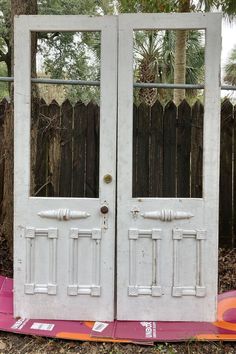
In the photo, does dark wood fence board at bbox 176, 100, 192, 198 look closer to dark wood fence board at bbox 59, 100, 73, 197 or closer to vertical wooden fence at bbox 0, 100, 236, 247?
vertical wooden fence at bbox 0, 100, 236, 247

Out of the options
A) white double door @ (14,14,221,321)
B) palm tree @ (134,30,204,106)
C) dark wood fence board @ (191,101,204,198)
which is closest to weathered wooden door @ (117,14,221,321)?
white double door @ (14,14,221,321)

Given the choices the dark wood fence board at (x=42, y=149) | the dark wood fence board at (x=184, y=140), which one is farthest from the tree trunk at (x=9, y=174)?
the dark wood fence board at (x=184, y=140)

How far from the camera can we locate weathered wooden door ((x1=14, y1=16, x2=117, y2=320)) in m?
2.76

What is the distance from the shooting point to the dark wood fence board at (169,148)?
3.80 m

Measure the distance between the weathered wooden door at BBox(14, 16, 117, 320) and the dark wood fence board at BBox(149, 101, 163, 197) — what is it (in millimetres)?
1130

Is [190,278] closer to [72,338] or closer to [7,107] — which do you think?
[72,338]

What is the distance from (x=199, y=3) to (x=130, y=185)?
5158mm

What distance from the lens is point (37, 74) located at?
3639 millimetres

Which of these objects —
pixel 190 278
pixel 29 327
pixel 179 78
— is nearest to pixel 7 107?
pixel 179 78

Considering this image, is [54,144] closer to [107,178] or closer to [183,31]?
[107,178]

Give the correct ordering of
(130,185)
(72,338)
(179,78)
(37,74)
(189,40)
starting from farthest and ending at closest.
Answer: (179,78), (189,40), (37,74), (130,185), (72,338)

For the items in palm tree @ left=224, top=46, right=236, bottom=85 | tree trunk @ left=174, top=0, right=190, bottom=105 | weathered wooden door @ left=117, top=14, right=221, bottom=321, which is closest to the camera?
weathered wooden door @ left=117, top=14, right=221, bottom=321

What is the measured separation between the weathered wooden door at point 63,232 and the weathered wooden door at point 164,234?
87 millimetres

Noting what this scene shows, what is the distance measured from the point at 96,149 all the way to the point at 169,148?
0.77 m
